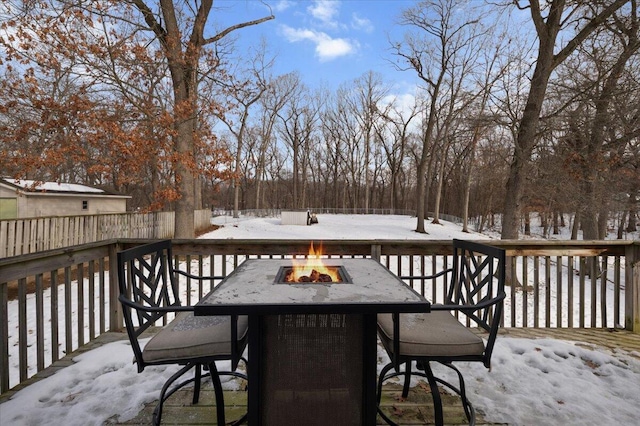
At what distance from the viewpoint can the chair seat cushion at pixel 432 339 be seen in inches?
67.2

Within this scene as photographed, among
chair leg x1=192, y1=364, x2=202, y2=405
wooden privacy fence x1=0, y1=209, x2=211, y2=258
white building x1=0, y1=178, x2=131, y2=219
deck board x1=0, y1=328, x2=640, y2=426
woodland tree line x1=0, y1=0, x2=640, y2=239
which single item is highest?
woodland tree line x1=0, y1=0, x2=640, y2=239

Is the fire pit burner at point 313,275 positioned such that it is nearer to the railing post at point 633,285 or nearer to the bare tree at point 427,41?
the railing post at point 633,285

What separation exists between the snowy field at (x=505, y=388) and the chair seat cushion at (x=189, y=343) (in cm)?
63

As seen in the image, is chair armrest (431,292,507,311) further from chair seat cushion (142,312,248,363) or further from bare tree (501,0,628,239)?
bare tree (501,0,628,239)

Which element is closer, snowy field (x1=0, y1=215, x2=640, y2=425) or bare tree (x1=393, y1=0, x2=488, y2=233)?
snowy field (x1=0, y1=215, x2=640, y2=425)

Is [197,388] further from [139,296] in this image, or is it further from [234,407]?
[139,296]

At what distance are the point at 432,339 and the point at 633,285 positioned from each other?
2960 millimetres

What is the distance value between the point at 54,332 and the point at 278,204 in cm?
4072

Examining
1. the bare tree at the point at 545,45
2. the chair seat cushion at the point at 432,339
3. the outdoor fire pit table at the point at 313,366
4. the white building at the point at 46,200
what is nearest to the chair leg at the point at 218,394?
the outdoor fire pit table at the point at 313,366

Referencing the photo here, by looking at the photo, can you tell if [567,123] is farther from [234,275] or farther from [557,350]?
[234,275]

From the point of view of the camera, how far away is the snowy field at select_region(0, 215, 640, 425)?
6.46 ft

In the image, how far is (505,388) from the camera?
2295 mm

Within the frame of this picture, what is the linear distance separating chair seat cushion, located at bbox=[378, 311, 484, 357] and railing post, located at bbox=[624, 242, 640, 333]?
8.69 feet

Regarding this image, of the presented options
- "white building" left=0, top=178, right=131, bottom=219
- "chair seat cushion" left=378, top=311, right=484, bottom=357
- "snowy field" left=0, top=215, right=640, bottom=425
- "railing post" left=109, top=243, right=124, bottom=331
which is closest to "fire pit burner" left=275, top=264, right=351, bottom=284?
"chair seat cushion" left=378, top=311, right=484, bottom=357
